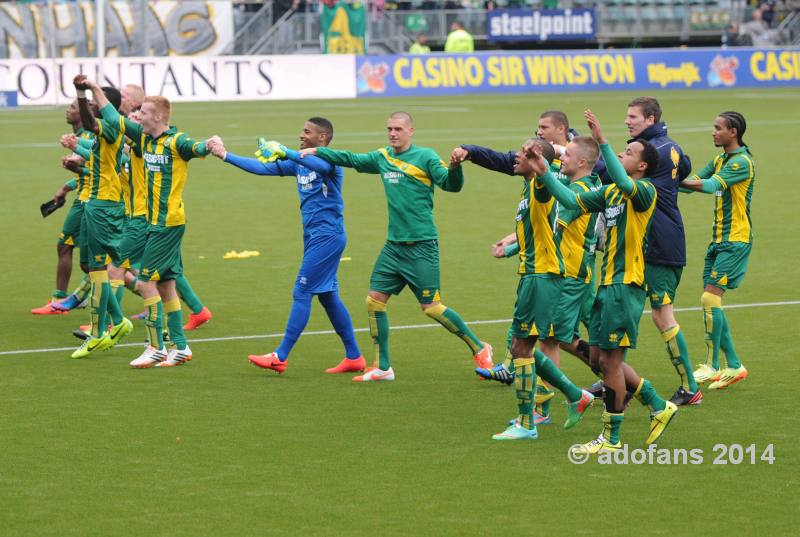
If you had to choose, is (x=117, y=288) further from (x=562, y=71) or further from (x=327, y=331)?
(x=562, y=71)

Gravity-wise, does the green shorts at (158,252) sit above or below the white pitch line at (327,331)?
above

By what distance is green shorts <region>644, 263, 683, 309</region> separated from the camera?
1009cm

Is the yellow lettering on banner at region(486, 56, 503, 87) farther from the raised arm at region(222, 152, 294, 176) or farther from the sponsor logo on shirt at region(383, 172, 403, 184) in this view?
the sponsor logo on shirt at region(383, 172, 403, 184)

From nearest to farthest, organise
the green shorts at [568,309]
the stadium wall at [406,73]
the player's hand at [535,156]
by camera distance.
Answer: the player's hand at [535,156] → the green shorts at [568,309] → the stadium wall at [406,73]

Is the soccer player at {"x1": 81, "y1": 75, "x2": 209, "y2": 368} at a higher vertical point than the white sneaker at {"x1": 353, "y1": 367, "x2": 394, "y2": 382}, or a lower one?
higher

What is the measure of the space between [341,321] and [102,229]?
2.37 metres

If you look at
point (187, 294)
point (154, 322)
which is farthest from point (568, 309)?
point (187, 294)

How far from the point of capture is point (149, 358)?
11562 mm

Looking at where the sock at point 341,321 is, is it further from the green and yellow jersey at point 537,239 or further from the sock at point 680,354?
the sock at point 680,354

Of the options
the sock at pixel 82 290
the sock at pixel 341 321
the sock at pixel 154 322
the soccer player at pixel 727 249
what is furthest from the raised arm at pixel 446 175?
the sock at pixel 82 290

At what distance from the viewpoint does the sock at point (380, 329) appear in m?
11.0

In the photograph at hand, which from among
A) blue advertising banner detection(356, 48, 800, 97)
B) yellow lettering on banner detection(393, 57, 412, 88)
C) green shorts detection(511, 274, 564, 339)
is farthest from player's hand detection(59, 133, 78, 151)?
yellow lettering on banner detection(393, 57, 412, 88)

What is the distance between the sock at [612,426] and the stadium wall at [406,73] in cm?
3314

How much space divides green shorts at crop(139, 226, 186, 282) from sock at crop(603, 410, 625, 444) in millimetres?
4314
